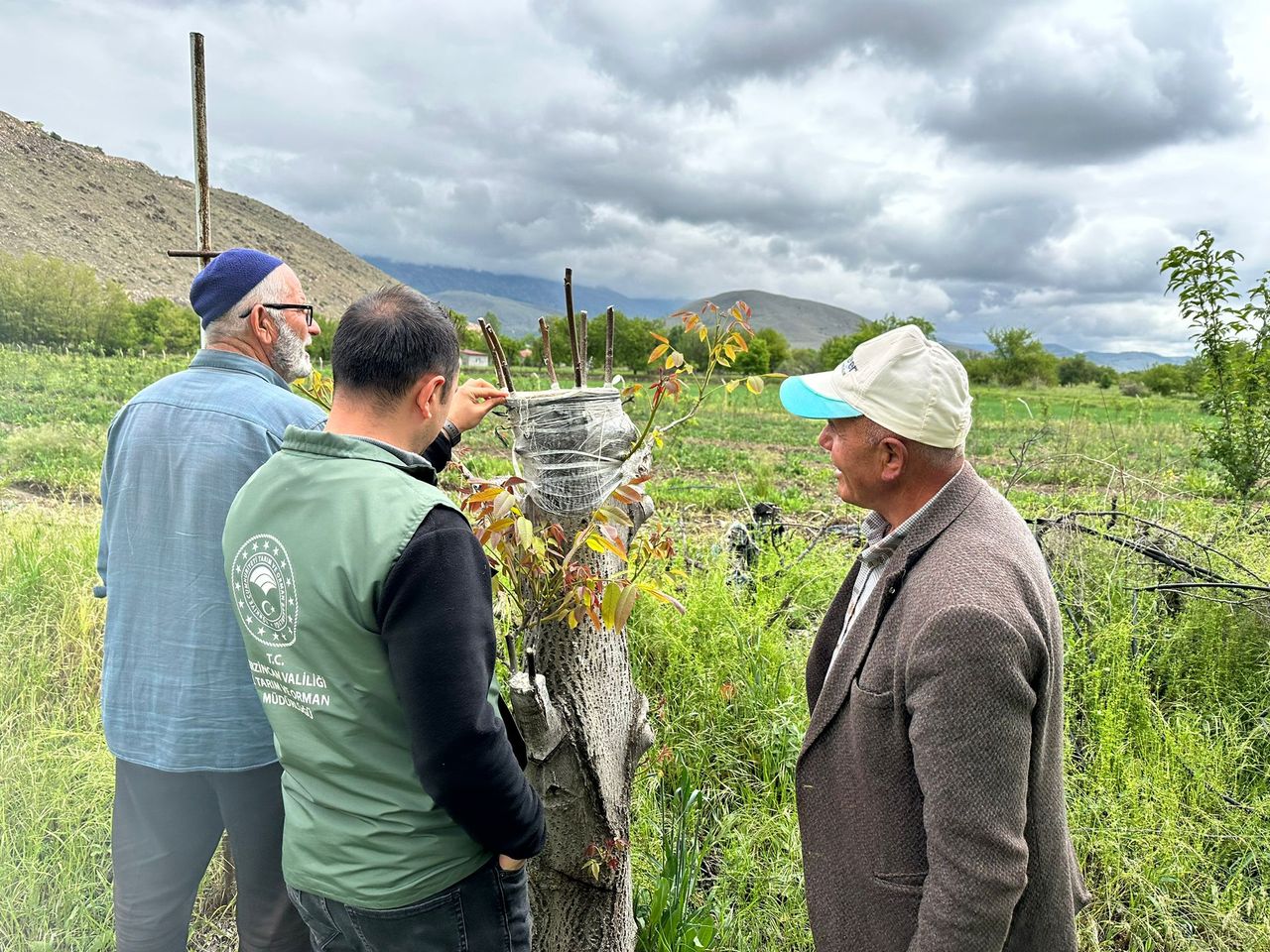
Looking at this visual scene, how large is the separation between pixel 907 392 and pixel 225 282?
5.48 feet

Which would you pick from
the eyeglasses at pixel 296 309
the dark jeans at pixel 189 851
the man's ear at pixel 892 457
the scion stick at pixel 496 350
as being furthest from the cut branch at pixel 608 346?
the dark jeans at pixel 189 851

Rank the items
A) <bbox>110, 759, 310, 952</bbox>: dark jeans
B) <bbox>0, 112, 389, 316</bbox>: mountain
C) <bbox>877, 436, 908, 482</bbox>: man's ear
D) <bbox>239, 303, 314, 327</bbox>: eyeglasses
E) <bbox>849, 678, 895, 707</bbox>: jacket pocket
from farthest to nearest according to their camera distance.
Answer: <bbox>0, 112, 389, 316</bbox>: mountain → <bbox>239, 303, 314, 327</bbox>: eyeglasses → <bbox>110, 759, 310, 952</bbox>: dark jeans → <bbox>877, 436, 908, 482</bbox>: man's ear → <bbox>849, 678, 895, 707</bbox>: jacket pocket

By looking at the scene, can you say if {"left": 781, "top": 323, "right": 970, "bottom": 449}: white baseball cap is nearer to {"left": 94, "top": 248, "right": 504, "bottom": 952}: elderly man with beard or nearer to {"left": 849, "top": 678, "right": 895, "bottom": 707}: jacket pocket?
{"left": 849, "top": 678, "right": 895, "bottom": 707}: jacket pocket

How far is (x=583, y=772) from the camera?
1.92 m

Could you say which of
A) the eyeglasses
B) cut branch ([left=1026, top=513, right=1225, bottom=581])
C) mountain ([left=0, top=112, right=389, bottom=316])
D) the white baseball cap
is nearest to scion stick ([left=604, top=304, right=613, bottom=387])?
the white baseball cap

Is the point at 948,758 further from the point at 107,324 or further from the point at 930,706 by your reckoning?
the point at 107,324

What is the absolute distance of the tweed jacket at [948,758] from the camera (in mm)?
1150

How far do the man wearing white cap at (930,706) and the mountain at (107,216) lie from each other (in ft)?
174

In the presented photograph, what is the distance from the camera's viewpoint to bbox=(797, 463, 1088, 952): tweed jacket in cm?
115

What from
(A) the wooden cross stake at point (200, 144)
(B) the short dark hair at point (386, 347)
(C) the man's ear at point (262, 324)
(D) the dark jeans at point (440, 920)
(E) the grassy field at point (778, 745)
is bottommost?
(E) the grassy field at point (778, 745)

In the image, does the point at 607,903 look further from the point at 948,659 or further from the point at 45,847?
the point at 45,847

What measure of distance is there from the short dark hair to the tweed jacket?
94 cm

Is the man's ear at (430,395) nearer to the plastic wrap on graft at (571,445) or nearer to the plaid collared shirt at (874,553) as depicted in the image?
the plastic wrap on graft at (571,445)

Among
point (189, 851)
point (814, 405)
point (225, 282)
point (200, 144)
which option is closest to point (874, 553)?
point (814, 405)
